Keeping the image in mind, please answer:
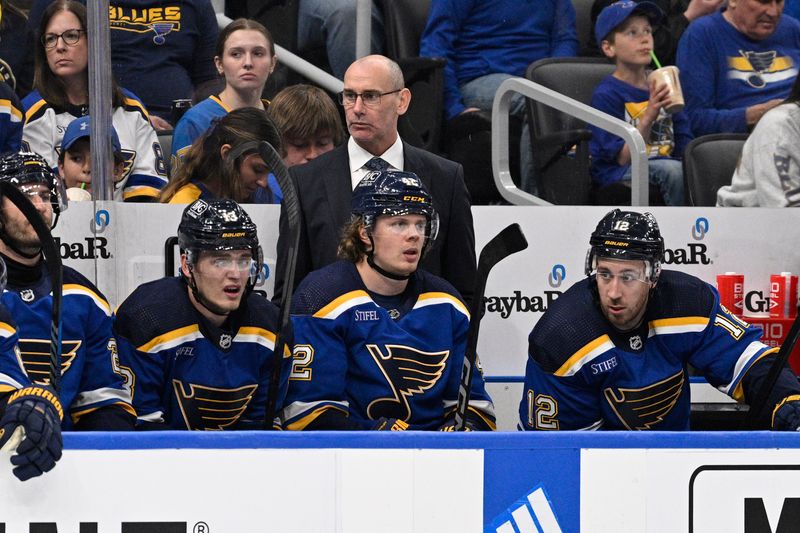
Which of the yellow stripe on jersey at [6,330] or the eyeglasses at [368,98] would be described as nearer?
the yellow stripe on jersey at [6,330]

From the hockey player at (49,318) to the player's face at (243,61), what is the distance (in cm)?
117

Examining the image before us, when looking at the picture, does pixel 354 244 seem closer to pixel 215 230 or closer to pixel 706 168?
pixel 215 230

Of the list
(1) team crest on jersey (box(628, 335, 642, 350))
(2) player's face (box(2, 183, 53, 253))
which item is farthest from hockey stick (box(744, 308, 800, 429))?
(2) player's face (box(2, 183, 53, 253))

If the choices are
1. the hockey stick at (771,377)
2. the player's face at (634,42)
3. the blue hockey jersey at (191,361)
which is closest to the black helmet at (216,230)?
the blue hockey jersey at (191,361)

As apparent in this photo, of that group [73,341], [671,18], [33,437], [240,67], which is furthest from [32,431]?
[671,18]

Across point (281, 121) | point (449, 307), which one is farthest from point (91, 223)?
point (449, 307)

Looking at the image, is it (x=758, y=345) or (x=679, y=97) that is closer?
(x=758, y=345)

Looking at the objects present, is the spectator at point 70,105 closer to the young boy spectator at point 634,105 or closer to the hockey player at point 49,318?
the hockey player at point 49,318

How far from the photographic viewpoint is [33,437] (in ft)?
8.35

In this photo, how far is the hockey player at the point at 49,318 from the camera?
336 centimetres

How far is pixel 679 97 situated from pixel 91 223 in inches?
87.9

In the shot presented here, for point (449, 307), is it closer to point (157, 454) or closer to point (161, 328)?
point (161, 328)

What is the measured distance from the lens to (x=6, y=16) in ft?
14.1

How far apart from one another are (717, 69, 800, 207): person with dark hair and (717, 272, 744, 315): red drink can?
36 cm
